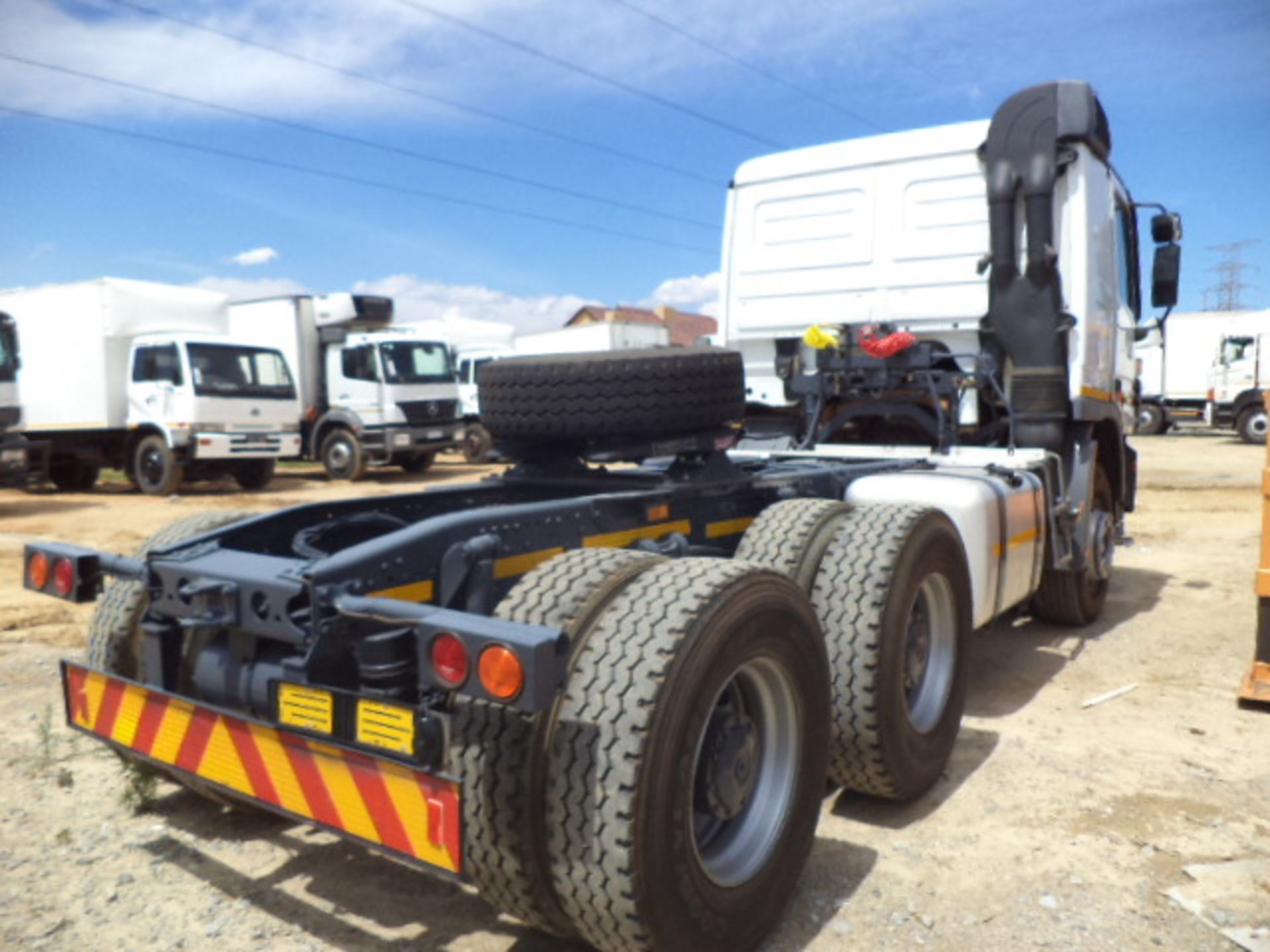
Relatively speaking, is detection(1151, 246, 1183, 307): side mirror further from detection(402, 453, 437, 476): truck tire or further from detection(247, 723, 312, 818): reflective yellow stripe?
detection(402, 453, 437, 476): truck tire

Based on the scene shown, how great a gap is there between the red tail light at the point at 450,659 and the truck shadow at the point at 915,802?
1.86 m

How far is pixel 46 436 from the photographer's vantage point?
15.8 metres

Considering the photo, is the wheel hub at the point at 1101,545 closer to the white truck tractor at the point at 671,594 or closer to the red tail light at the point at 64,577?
the white truck tractor at the point at 671,594

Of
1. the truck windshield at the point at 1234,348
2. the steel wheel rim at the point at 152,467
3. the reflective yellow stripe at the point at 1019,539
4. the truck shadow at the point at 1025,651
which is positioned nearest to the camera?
the reflective yellow stripe at the point at 1019,539

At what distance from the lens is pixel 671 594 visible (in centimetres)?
226

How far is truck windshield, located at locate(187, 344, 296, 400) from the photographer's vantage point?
48.8 feet

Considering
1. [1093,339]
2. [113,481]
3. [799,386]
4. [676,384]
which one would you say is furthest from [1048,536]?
[113,481]

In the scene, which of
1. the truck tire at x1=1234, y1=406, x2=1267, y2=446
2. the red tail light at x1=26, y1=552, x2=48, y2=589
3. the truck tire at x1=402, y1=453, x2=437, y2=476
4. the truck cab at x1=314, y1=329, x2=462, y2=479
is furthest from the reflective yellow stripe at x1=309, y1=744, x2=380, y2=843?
the truck tire at x1=1234, y1=406, x2=1267, y2=446

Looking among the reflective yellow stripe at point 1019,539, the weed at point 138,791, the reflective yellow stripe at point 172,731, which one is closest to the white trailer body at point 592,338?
the reflective yellow stripe at point 1019,539

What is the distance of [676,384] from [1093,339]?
358 centimetres

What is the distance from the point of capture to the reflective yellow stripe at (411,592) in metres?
2.47

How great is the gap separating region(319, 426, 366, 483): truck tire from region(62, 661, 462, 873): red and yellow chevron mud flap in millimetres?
15315

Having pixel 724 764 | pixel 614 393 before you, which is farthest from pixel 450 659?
pixel 614 393

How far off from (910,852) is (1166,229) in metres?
5.03
